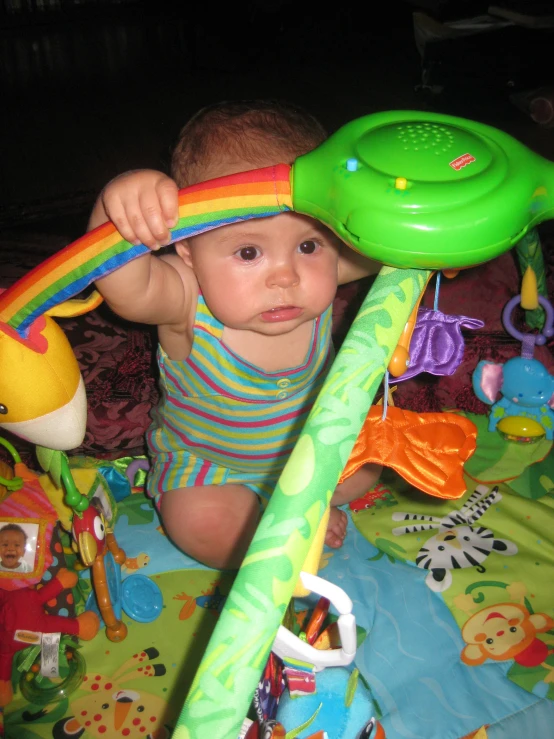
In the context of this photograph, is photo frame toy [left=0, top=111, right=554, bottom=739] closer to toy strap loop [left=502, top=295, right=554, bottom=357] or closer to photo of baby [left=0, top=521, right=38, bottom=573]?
photo of baby [left=0, top=521, right=38, bottom=573]

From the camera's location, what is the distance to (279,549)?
38 centimetres

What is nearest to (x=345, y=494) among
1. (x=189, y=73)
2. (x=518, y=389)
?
(x=518, y=389)

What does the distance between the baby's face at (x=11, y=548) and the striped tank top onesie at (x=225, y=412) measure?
20cm

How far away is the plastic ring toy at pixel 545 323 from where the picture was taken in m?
1.02

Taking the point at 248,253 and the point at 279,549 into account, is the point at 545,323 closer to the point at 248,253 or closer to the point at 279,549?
the point at 248,253

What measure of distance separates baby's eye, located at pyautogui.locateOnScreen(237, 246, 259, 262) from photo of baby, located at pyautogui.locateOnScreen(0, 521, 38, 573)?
0.40 m

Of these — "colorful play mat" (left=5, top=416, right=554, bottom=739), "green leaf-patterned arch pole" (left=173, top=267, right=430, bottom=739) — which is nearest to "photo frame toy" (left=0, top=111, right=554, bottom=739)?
"green leaf-patterned arch pole" (left=173, top=267, right=430, bottom=739)

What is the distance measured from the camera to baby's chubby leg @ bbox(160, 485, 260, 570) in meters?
0.89

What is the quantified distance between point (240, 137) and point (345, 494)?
0.53 metres

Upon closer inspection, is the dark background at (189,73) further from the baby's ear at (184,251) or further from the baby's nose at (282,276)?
the baby's nose at (282,276)

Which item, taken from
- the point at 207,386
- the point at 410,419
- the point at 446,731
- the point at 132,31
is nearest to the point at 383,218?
the point at 410,419

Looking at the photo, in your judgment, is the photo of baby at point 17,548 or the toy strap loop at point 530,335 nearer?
the photo of baby at point 17,548

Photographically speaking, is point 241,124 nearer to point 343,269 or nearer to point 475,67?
point 343,269

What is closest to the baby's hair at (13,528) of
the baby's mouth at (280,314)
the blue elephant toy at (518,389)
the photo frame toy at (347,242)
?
the photo frame toy at (347,242)
